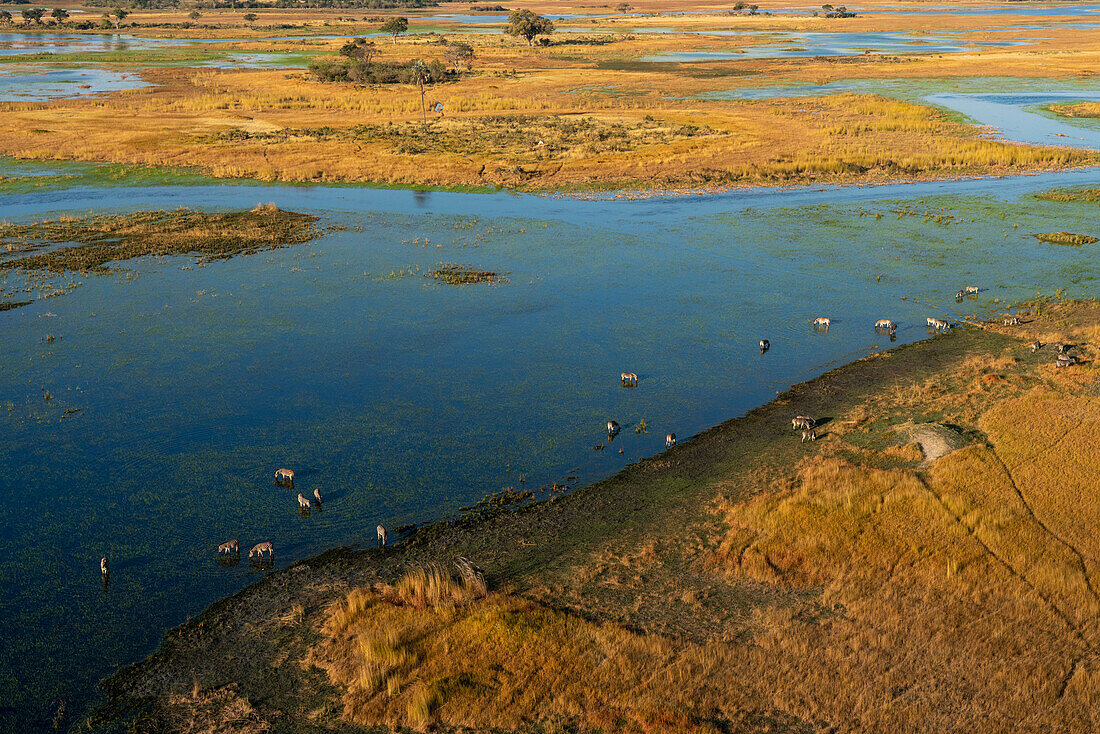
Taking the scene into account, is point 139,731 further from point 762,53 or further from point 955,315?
point 762,53

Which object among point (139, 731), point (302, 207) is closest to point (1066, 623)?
point (139, 731)

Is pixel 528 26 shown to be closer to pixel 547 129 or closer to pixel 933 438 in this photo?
pixel 547 129

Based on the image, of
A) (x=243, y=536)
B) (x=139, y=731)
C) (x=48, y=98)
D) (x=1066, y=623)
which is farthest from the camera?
(x=48, y=98)

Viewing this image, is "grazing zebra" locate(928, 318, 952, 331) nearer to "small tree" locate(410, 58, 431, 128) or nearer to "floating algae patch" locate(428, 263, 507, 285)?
"floating algae patch" locate(428, 263, 507, 285)

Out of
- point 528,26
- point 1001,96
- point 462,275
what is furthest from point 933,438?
point 528,26

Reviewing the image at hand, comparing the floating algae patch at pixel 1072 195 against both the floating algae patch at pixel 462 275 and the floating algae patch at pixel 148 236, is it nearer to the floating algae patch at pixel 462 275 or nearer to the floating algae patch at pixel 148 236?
the floating algae patch at pixel 462 275
